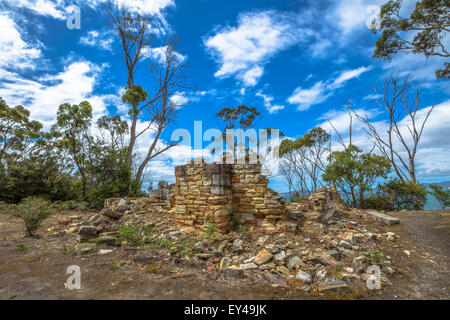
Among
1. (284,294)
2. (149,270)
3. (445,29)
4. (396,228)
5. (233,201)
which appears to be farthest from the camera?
(445,29)

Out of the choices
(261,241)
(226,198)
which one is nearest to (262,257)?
(261,241)

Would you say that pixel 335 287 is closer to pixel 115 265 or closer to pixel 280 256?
pixel 280 256

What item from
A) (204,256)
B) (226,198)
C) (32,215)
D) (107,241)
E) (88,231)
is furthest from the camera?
(32,215)

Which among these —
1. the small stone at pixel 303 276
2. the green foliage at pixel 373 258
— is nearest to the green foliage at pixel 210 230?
the small stone at pixel 303 276

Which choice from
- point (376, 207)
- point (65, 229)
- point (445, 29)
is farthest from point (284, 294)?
point (445, 29)

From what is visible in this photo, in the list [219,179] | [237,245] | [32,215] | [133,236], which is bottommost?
[237,245]

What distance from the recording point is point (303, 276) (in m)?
3.33

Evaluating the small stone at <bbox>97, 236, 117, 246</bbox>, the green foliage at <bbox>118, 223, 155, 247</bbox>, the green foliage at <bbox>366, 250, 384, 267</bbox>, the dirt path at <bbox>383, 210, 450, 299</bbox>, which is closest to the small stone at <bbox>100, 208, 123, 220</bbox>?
the green foliage at <bbox>118, 223, 155, 247</bbox>

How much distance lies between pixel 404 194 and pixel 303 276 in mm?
12563

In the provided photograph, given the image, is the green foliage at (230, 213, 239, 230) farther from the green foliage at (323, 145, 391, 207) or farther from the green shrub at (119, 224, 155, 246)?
the green foliage at (323, 145, 391, 207)

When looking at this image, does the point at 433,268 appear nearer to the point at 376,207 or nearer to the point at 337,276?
the point at 337,276

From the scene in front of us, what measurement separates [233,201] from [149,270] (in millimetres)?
2704

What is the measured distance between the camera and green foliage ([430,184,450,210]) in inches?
429
